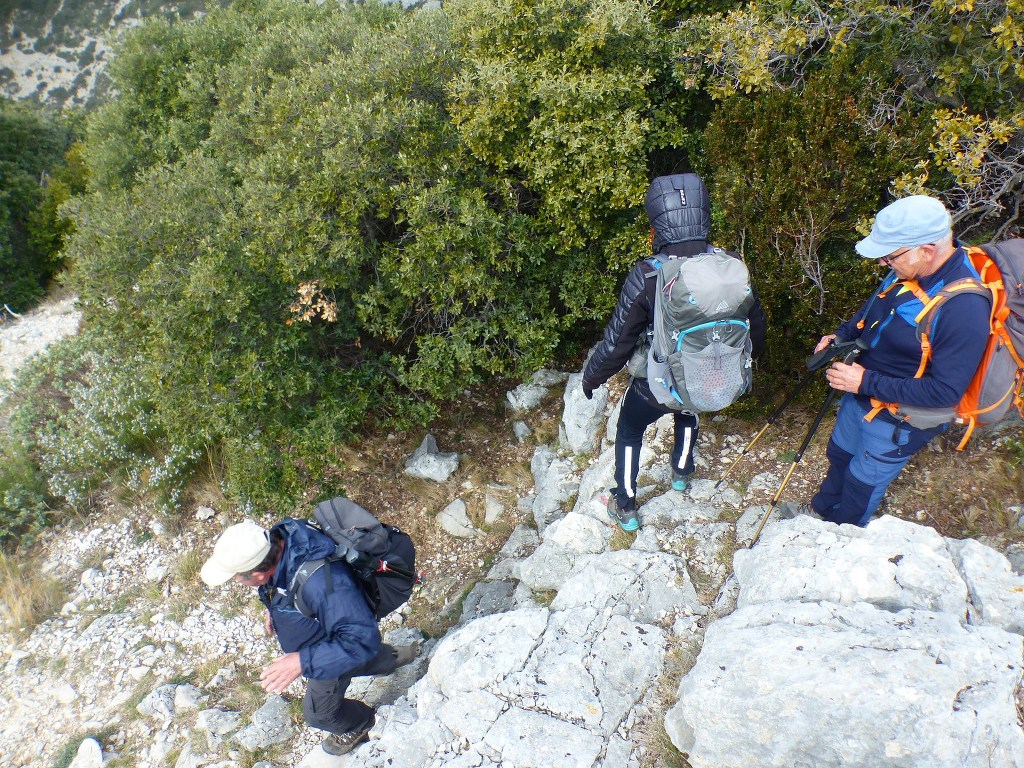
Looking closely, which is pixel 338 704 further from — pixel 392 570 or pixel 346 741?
pixel 392 570

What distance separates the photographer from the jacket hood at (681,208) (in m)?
3.39

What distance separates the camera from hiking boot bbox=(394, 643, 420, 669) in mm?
4308

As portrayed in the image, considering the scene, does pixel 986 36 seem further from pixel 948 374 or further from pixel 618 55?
pixel 948 374

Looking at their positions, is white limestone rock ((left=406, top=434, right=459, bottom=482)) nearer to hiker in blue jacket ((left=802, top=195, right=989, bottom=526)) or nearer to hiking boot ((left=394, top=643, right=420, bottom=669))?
hiking boot ((left=394, top=643, right=420, bottom=669))

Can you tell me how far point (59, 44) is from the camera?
188 feet

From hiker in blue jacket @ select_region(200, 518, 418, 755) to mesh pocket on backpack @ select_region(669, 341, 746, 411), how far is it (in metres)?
2.33

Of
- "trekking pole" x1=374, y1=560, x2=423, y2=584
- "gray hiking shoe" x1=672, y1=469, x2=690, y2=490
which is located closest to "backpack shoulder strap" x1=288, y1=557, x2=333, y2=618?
"trekking pole" x1=374, y1=560, x2=423, y2=584

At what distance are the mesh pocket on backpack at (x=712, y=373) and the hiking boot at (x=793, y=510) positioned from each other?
4.00 ft

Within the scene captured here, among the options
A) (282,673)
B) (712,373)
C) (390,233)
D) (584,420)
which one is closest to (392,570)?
(282,673)

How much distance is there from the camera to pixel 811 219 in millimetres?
4648

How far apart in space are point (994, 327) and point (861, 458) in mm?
983

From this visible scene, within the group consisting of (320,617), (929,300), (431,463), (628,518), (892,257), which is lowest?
(431,463)

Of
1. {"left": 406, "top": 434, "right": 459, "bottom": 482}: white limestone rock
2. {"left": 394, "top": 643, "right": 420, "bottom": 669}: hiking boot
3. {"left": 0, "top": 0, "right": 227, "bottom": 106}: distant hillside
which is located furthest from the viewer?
{"left": 0, "top": 0, "right": 227, "bottom": 106}: distant hillside

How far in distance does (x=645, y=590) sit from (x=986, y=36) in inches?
188
